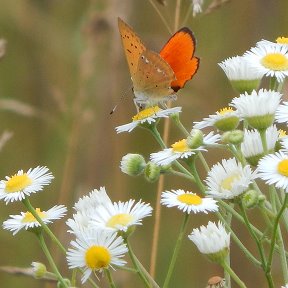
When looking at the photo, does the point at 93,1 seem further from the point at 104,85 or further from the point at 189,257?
the point at 189,257

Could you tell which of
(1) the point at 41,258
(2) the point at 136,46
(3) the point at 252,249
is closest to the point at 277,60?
(2) the point at 136,46

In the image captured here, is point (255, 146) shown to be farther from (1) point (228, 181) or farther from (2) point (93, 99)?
(2) point (93, 99)

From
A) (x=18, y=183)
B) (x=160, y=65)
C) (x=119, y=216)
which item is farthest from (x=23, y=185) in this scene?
(x=160, y=65)

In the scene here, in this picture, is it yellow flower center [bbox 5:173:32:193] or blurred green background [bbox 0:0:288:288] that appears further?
blurred green background [bbox 0:0:288:288]

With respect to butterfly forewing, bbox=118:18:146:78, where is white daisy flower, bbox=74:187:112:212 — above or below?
below

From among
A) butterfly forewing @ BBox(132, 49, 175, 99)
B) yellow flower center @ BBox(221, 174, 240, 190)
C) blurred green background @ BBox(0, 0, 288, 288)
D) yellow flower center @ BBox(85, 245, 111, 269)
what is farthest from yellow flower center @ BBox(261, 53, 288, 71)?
blurred green background @ BBox(0, 0, 288, 288)

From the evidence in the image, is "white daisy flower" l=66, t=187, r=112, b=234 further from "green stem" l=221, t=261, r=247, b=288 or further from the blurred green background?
the blurred green background
